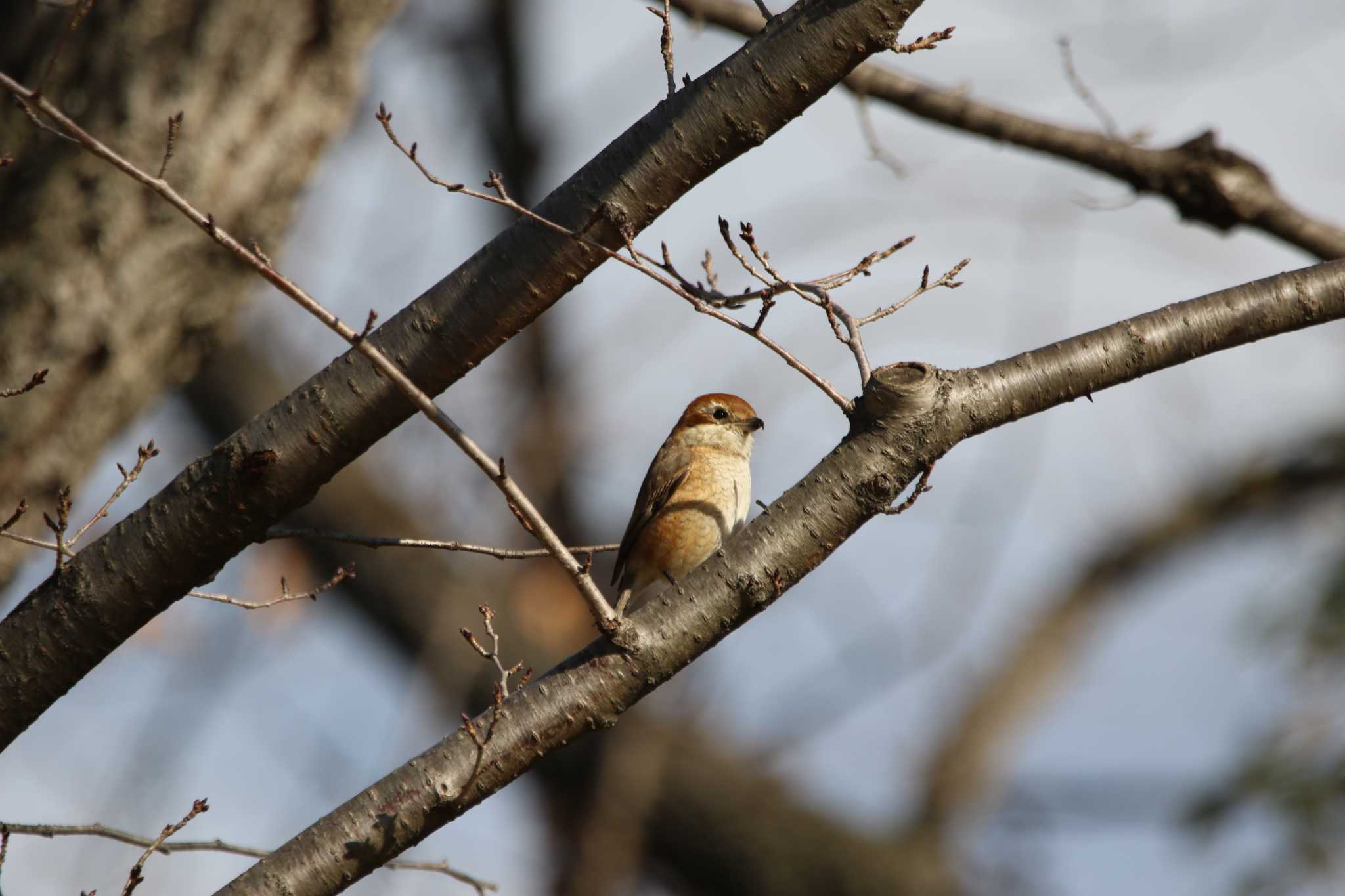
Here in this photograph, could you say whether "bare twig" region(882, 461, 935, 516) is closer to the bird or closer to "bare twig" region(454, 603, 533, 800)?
"bare twig" region(454, 603, 533, 800)

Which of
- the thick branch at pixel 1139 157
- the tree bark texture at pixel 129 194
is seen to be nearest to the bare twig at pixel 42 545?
the tree bark texture at pixel 129 194

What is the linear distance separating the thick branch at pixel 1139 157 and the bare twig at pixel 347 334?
283cm

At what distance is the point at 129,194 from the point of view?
3875mm

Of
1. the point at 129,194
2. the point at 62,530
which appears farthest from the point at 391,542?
the point at 129,194

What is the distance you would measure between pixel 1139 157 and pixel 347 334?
335 centimetres

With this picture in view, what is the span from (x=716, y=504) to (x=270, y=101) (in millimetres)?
2228

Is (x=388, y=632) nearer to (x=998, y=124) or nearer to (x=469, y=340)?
(x=998, y=124)

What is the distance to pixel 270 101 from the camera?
411 centimetres

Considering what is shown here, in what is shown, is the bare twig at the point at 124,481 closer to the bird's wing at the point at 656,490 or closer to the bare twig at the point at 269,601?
the bare twig at the point at 269,601

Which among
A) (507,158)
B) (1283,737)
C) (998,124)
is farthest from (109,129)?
(1283,737)

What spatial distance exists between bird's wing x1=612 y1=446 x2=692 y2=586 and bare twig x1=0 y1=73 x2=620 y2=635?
277 cm

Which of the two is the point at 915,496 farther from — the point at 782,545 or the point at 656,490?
the point at 656,490

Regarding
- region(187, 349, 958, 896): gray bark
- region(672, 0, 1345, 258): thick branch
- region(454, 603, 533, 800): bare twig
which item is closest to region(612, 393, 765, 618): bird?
region(672, 0, 1345, 258): thick branch

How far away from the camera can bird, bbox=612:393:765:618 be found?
16.2 feet
